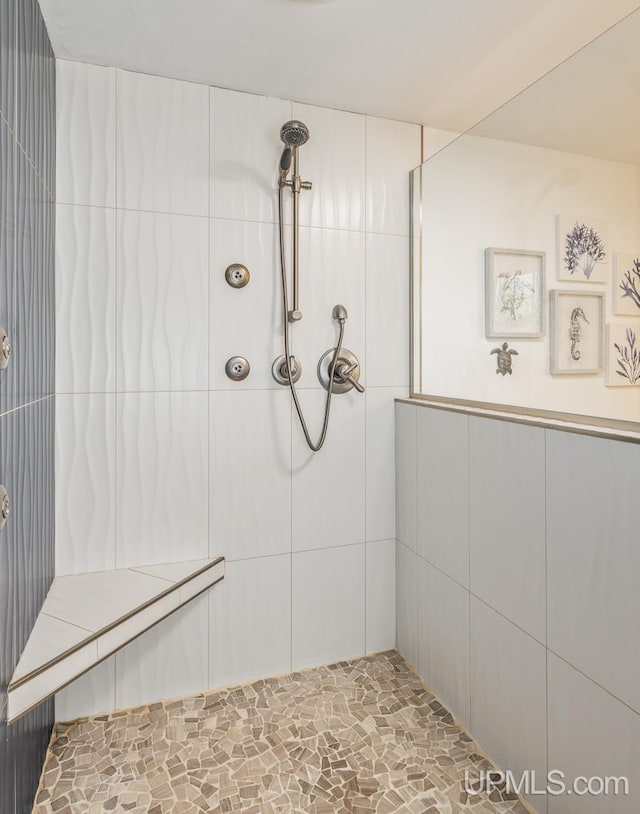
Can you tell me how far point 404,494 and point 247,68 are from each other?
62.4 inches

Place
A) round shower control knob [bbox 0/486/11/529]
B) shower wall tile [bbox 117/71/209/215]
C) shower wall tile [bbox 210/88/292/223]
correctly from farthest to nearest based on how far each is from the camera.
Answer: shower wall tile [bbox 210/88/292/223]
shower wall tile [bbox 117/71/209/215]
round shower control knob [bbox 0/486/11/529]

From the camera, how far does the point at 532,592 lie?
1287 millimetres

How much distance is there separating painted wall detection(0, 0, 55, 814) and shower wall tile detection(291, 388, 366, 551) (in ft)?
2.72

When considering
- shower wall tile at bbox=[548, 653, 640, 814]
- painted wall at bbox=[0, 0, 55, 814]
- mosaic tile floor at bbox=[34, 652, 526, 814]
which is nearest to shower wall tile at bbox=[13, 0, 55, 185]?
painted wall at bbox=[0, 0, 55, 814]

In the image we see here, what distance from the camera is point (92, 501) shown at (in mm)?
A: 1638

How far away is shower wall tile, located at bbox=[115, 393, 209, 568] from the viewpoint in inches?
65.8

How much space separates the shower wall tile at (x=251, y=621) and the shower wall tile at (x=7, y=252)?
102 centimetres

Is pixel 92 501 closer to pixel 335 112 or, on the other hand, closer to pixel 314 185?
pixel 314 185

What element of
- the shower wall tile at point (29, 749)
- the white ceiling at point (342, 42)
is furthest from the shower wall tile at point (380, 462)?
the shower wall tile at point (29, 749)

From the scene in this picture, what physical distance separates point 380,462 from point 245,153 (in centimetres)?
125

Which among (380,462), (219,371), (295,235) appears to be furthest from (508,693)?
(295,235)

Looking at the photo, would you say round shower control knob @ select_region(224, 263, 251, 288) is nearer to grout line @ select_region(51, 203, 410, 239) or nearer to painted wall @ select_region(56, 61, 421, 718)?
painted wall @ select_region(56, 61, 421, 718)

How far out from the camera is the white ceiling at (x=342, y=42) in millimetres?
1341

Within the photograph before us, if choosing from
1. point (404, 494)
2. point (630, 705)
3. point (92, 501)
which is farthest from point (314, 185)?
point (630, 705)
